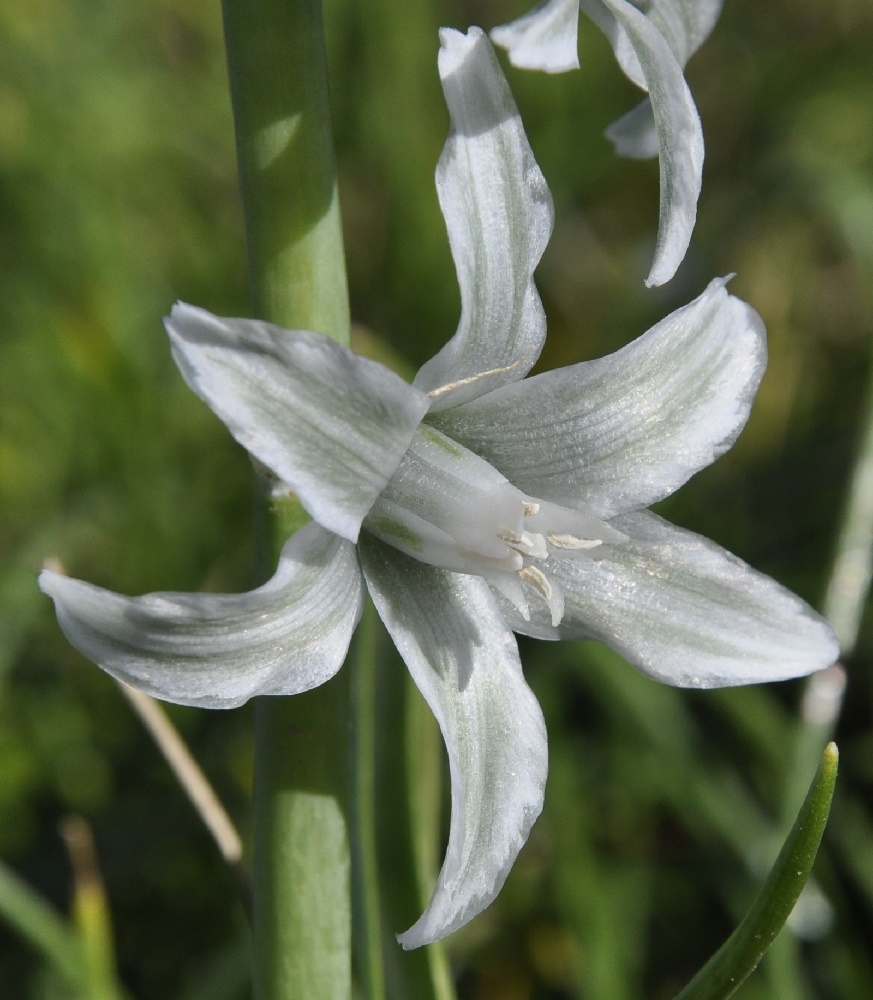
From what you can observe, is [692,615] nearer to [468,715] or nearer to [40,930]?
[468,715]

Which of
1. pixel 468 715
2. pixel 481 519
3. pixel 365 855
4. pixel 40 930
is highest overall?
pixel 481 519

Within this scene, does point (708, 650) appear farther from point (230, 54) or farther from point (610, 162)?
point (610, 162)

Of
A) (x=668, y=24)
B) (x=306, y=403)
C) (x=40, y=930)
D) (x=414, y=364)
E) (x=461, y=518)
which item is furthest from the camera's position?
(x=414, y=364)

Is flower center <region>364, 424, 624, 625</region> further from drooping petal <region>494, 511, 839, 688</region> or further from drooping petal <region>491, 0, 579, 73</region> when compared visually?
drooping petal <region>491, 0, 579, 73</region>

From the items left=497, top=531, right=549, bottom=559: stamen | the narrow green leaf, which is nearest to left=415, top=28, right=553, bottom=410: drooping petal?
left=497, top=531, right=549, bottom=559: stamen

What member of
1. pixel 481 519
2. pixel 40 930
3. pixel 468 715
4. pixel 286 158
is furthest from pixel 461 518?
pixel 40 930

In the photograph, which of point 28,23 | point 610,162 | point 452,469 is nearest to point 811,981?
point 452,469

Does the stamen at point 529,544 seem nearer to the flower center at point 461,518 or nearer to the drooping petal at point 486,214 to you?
the flower center at point 461,518
